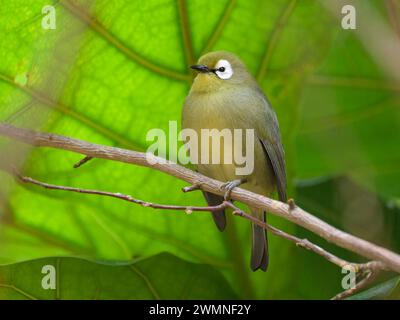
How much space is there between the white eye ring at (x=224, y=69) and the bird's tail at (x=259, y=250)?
0.58m

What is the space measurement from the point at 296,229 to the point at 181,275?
50 centimetres

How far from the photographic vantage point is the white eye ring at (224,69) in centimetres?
266

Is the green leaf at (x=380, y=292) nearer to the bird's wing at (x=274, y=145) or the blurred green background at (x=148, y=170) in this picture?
the blurred green background at (x=148, y=170)

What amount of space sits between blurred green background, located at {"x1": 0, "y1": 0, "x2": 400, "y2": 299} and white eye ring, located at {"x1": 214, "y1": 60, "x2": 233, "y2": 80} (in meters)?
0.09

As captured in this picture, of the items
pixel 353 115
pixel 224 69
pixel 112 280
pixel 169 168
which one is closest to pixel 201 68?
pixel 224 69

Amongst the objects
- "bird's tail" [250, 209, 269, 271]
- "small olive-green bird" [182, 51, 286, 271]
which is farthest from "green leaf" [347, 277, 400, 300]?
"small olive-green bird" [182, 51, 286, 271]

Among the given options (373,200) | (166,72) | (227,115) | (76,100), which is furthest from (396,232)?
(76,100)

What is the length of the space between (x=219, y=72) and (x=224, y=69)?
0.12 feet

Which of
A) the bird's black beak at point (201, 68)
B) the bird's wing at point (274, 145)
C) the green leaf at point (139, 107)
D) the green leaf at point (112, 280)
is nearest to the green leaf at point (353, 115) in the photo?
the bird's wing at point (274, 145)

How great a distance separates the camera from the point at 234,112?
2.74 m

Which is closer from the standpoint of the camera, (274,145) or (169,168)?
(169,168)

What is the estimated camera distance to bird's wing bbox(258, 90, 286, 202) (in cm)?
267

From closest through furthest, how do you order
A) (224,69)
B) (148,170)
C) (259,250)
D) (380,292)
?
(380,292), (259,250), (148,170), (224,69)

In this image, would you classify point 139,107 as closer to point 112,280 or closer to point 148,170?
point 148,170
